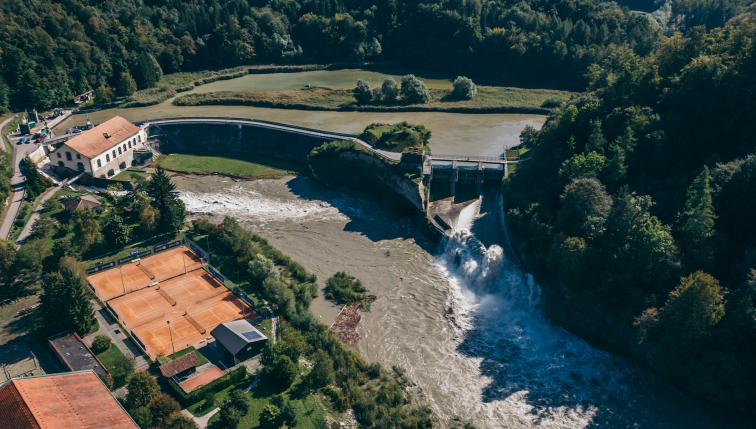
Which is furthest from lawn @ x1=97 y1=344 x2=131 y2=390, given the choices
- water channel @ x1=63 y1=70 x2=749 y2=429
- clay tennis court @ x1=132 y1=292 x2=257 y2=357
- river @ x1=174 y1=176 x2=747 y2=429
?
river @ x1=174 y1=176 x2=747 y2=429

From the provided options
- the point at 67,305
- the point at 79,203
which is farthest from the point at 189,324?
the point at 79,203

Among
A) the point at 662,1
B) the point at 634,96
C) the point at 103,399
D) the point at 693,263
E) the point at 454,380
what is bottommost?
the point at 454,380

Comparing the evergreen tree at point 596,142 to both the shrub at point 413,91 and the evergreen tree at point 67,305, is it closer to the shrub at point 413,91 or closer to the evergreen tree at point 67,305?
the shrub at point 413,91

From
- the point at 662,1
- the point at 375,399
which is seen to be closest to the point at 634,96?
the point at 375,399

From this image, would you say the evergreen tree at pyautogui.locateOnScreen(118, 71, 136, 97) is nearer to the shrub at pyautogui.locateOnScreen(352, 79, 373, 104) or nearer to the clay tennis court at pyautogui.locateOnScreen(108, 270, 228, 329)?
the shrub at pyautogui.locateOnScreen(352, 79, 373, 104)

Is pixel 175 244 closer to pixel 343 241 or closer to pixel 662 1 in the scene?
pixel 343 241

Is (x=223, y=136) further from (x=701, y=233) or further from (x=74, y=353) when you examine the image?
(x=701, y=233)
